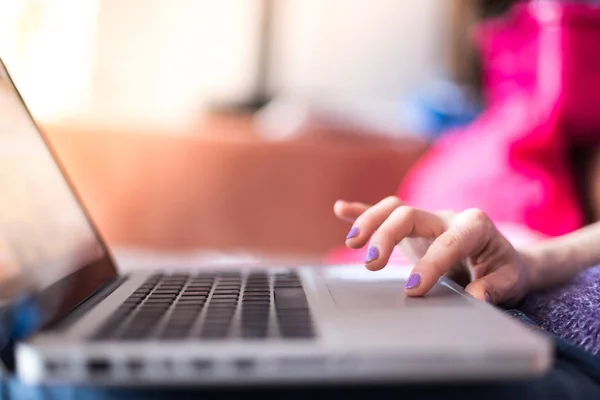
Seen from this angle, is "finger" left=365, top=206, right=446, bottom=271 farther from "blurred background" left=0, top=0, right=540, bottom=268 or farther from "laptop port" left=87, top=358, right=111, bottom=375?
"blurred background" left=0, top=0, right=540, bottom=268

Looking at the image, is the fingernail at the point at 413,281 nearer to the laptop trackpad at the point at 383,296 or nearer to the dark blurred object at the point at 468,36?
the laptop trackpad at the point at 383,296

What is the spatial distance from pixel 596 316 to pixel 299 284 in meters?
0.24

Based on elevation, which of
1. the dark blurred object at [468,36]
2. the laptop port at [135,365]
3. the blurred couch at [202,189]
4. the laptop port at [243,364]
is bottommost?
the blurred couch at [202,189]

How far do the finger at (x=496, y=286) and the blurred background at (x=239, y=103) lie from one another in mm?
835

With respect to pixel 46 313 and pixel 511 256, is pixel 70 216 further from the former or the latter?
pixel 511 256

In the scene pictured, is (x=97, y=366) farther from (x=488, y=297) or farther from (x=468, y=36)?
(x=468, y=36)

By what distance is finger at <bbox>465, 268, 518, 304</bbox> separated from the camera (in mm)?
555

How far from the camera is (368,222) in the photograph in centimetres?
56

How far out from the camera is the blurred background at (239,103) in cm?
152

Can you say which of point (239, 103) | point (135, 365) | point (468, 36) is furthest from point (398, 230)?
point (468, 36)

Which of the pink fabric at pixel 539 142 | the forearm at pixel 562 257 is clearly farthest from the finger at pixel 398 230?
the pink fabric at pixel 539 142

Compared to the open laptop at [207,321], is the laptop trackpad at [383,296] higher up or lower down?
lower down

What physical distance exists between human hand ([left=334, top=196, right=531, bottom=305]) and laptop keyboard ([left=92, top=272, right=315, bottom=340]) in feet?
0.24

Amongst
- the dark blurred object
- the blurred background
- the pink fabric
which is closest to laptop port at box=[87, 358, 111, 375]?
the pink fabric
